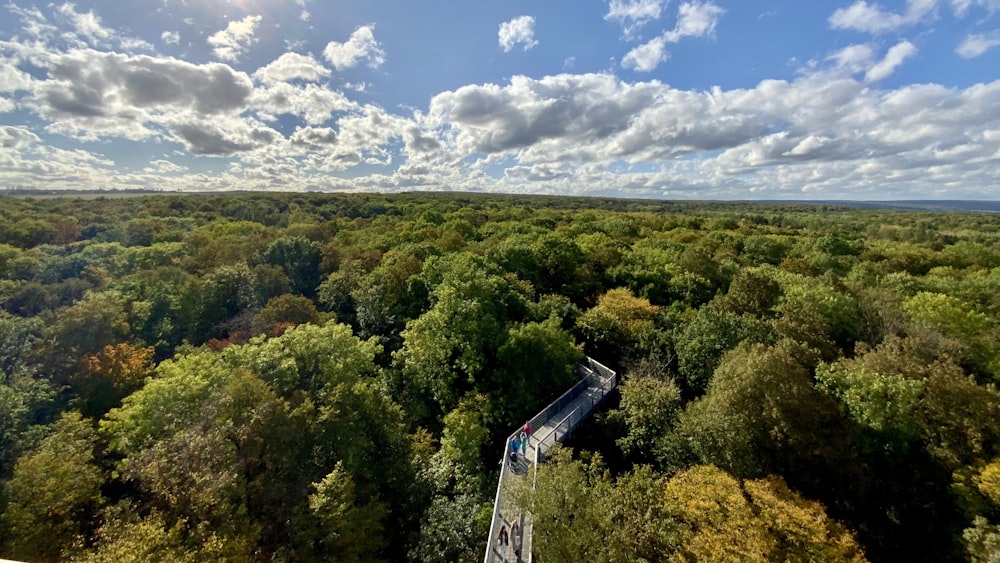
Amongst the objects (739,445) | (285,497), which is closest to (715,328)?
(739,445)

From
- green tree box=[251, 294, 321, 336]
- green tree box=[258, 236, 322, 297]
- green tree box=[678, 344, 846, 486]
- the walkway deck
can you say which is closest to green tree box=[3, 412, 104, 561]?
the walkway deck

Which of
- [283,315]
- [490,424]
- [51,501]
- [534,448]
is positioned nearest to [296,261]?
[283,315]

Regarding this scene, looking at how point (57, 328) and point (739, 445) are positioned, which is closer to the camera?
point (739, 445)

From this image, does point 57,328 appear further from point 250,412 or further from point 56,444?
point 250,412

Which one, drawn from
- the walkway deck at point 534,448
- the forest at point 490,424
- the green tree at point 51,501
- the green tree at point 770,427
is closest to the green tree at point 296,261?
the forest at point 490,424

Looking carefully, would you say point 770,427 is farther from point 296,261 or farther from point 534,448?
point 296,261

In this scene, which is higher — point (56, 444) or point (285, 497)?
point (56, 444)
